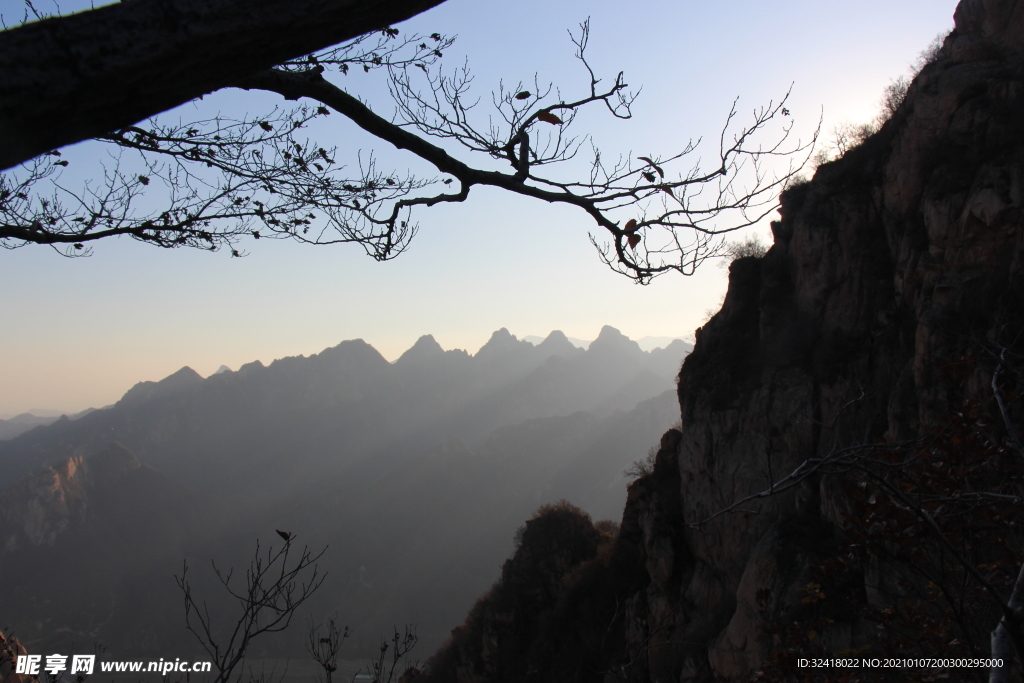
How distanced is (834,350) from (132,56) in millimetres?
16388

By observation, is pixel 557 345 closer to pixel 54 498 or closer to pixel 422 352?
pixel 422 352

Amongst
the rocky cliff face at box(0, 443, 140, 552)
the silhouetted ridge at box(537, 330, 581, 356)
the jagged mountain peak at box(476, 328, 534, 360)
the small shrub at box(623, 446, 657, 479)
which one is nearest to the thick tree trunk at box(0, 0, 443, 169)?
the small shrub at box(623, 446, 657, 479)

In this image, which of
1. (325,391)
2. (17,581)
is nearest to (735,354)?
(17,581)

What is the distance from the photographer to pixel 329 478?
114 meters

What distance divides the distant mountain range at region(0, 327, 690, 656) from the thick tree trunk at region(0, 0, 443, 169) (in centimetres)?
6881

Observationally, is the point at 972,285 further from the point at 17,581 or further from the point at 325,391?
the point at 325,391

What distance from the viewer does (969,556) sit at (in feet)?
13.4

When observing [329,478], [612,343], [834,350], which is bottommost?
[834,350]

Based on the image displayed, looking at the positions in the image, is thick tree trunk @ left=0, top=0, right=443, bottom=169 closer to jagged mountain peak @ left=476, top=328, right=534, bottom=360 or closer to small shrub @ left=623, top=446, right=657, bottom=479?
small shrub @ left=623, top=446, right=657, bottom=479

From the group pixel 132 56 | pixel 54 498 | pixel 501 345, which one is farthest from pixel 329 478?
pixel 132 56

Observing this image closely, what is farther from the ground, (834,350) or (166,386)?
(166,386)

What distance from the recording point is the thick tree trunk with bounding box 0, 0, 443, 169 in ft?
4.53

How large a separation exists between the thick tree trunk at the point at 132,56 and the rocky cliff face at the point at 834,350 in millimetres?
7681

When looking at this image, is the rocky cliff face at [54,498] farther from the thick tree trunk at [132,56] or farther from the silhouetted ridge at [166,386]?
the thick tree trunk at [132,56]
